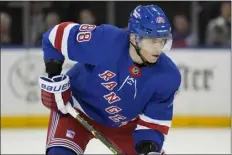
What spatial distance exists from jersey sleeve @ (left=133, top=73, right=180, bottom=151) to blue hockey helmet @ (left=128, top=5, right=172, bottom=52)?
28 cm

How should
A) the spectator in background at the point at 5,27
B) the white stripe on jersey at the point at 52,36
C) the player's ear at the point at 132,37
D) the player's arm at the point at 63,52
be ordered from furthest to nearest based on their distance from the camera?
the spectator in background at the point at 5,27 < the white stripe on jersey at the point at 52,36 < the player's arm at the point at 63,52 < the player's ear at the point at 132,37

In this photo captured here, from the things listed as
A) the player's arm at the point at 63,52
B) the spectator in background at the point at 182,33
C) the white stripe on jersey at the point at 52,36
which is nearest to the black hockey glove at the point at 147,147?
the player's arm at the point at 63,52

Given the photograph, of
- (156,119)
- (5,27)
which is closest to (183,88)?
(5,27)

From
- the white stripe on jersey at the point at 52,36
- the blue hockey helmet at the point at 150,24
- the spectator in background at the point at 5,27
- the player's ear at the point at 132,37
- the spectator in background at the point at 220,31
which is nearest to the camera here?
the blue hockey helmet at the point at 150,24

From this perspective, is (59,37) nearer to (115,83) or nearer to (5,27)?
(115,83)

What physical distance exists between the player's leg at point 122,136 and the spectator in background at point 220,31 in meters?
3.14

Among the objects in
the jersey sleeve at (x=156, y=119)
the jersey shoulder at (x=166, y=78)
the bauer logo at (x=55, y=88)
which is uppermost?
the jersey shoulder at (x=166, y=78)

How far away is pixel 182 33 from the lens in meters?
6.00

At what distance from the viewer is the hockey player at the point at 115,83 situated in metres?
2.69

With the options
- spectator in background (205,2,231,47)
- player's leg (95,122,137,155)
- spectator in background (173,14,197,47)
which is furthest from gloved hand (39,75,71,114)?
spectator in background (205,2,231,47)

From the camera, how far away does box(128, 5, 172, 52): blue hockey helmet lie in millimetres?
2605

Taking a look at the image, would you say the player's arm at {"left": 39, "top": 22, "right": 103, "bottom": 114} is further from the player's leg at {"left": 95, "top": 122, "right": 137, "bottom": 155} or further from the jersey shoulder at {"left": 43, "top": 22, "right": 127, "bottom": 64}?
the player's leg at {"left": 95, "top": 122, "right": 137, "bottom": 155}

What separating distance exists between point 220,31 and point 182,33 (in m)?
0.38

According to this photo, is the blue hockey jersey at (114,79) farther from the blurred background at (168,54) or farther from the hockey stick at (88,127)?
the blurred background at (168,54)
